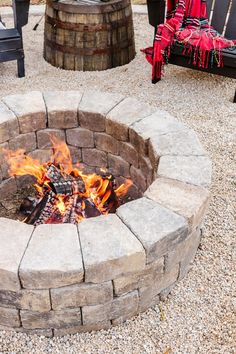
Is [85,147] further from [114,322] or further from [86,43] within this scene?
[86,43]

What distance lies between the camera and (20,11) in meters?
4.58

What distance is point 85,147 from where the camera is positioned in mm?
3283

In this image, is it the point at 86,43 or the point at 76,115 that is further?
the point at 86,43

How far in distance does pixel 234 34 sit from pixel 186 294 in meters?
3.18

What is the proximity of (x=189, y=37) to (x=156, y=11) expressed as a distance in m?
0.48

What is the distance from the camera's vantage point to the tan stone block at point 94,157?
3275mm

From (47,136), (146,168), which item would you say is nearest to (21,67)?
(47,136)

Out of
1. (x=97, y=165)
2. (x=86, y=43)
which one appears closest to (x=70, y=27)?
(x=86, y=43)

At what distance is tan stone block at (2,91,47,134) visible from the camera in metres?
3.06

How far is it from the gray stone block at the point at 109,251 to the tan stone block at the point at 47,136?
3.86 feet

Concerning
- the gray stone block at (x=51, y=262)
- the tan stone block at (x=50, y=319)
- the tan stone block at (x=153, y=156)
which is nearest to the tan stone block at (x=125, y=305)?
the tan stone block at (x=50, y=319)

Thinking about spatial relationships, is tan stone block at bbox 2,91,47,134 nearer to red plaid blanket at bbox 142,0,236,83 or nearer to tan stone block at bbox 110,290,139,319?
tan stone block at bbox 110,290,139,319

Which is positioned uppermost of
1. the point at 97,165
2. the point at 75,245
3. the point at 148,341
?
the point at 75,245

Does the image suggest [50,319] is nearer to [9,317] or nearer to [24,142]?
[9,317]
